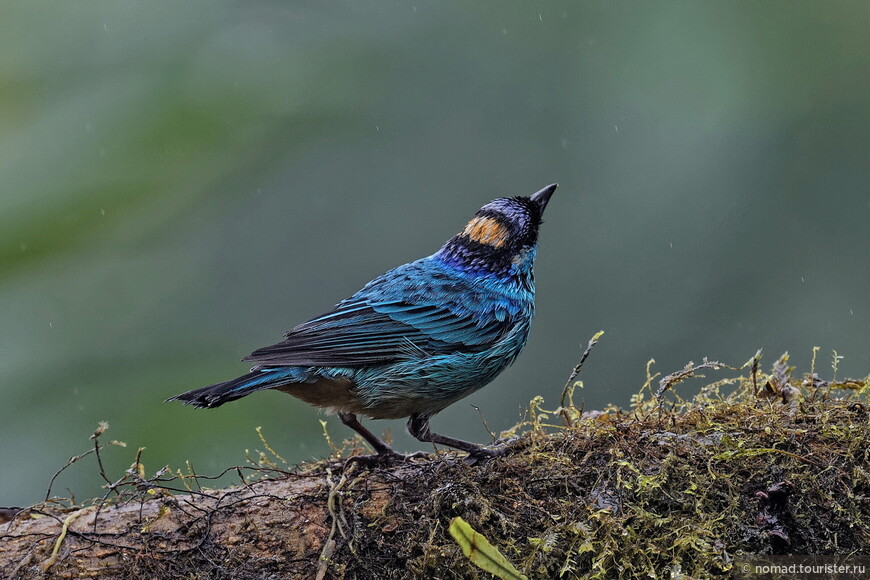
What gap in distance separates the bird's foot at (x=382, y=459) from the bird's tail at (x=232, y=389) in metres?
0.50

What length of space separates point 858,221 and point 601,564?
3.50 m

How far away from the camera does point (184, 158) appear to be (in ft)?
16.7

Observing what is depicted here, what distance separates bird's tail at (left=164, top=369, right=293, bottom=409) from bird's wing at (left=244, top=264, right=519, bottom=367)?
8 cm

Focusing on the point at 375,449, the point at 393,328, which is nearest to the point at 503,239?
the point at 393,328

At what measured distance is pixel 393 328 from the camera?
3713 mm

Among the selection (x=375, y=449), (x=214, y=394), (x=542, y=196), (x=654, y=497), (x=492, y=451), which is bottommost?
(x=654, y=497)

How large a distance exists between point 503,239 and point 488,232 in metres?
0.09

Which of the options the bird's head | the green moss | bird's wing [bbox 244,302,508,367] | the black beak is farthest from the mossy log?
the black beak

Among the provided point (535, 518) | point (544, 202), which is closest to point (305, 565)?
point (535, 518)

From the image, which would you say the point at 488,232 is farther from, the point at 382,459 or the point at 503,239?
the point at 382,459

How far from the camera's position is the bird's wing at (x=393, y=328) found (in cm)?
352

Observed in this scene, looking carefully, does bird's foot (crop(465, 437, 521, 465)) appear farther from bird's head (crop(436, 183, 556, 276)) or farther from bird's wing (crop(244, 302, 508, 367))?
bird's head (crop(436, 183, 556, 276))

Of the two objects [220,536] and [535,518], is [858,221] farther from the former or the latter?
[220,536]

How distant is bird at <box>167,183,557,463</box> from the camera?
137 inches
